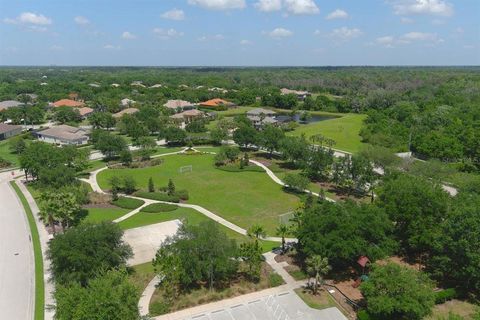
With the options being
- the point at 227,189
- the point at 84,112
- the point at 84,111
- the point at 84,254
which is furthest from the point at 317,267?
the point at 84,111

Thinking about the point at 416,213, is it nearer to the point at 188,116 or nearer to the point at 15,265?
the point at 15,265

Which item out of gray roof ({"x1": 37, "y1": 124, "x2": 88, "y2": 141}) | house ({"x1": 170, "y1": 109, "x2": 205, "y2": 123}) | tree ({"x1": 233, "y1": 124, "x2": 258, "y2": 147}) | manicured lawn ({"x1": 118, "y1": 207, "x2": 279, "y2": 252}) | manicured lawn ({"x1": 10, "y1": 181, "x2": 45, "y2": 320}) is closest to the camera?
manicured lawn ({"x1": 10, "y1": 181, "x2": 45, "y2": 320})

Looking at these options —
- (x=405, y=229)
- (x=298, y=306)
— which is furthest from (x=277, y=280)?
(x=405, y=229)

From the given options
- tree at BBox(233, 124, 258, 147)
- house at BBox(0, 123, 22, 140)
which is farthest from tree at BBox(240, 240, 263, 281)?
house at BBox(0, 123, 22, 140)

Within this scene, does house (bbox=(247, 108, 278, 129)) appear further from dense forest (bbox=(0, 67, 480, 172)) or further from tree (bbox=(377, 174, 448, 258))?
tree (bbox=(377, 174, 448, 258))

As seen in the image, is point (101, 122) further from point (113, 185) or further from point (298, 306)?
point (298, 306)

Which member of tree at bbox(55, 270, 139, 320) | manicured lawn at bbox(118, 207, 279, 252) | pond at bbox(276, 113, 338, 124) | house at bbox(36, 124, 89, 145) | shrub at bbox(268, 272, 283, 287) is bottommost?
pond at bbox(276, 113, 338, 124)
